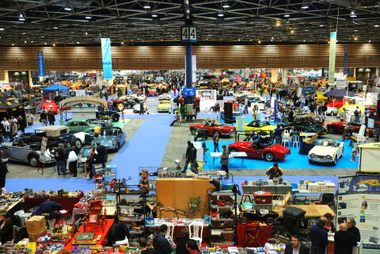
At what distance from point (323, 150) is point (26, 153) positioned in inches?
559

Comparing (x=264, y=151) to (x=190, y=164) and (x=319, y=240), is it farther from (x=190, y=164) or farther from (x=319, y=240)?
(x=319, y=240)

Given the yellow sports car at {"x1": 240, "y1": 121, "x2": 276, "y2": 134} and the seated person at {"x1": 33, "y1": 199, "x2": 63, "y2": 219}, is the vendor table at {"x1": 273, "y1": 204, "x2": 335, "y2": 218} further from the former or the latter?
the yellow sports car at {"x1": 240, "y1": 121, "x2": 276, "y2": 134}

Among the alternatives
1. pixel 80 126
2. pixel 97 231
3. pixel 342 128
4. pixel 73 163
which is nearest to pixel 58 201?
pixel 97 231

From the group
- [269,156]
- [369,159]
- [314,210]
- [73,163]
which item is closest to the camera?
[314,210]

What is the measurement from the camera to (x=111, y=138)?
2084 centimetres

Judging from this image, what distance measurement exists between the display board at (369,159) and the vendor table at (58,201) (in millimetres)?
9343

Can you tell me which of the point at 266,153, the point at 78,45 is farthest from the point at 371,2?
the point at 78,45

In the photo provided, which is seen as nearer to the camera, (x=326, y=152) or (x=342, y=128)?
(x=326, y=152)

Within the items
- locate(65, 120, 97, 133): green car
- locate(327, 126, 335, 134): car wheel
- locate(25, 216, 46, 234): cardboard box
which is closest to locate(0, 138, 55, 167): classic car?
locate(65, 120, 97, 133): green car

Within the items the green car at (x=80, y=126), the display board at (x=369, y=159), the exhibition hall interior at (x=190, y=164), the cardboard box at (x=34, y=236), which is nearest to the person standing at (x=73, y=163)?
the exhibition hall interior at (x=190, y=164)

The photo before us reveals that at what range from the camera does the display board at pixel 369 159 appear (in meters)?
12.5

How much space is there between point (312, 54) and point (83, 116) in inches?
1265

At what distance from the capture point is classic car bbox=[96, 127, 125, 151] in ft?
66.9

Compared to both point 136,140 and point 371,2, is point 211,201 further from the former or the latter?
point 371,2
